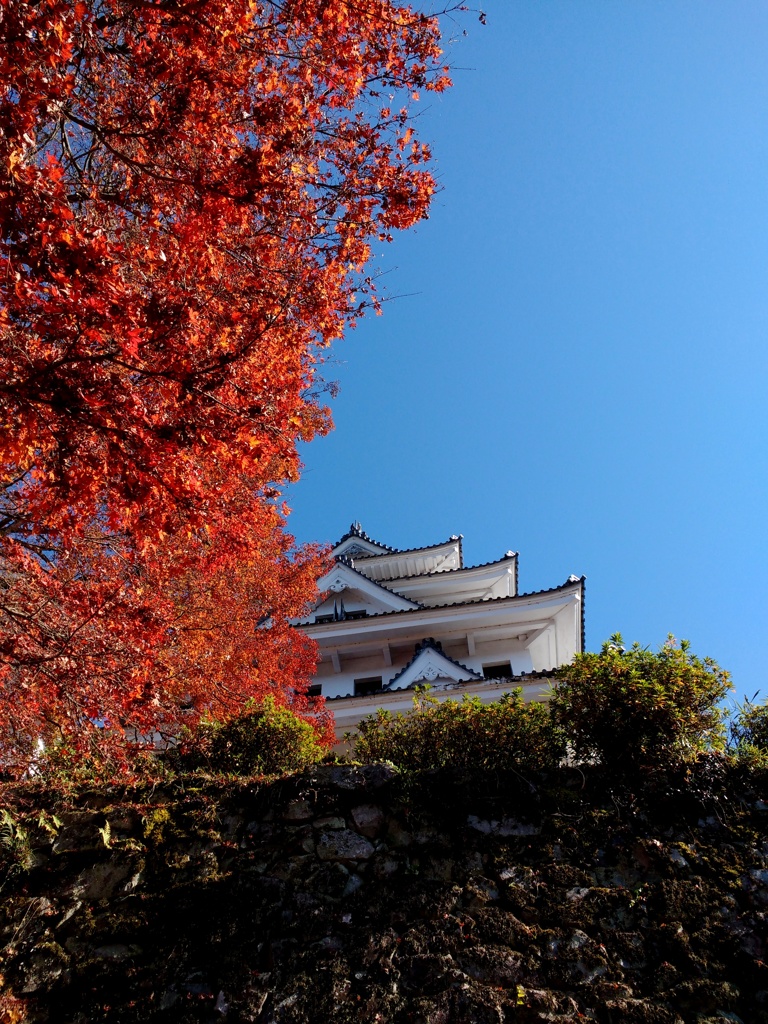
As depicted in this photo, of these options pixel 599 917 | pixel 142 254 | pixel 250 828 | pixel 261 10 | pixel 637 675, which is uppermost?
pixel 261 10

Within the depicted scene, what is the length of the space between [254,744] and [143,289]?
5.43 meters

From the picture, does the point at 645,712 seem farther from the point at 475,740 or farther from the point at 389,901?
the point at 389,901

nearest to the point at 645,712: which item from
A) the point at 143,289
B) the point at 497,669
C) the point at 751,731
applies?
the point at 751,731

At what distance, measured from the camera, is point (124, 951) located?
552 centimetres

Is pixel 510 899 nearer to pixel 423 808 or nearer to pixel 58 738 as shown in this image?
pixel 423 808

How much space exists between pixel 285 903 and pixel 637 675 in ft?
13.5

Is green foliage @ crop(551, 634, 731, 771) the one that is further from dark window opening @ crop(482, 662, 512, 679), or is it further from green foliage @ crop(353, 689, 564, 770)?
dark window opening @ crop(482, 662, 512, 679)

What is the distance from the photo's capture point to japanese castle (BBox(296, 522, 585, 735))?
50.1 feet

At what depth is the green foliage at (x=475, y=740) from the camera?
6.85 m

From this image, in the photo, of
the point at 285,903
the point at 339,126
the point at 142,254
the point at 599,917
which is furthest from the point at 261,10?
the point at 599,917

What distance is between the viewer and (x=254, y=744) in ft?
26.7

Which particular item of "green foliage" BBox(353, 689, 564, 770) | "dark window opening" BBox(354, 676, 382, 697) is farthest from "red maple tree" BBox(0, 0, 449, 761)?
"dark window opening" BBox(354, 676, 382, 697)

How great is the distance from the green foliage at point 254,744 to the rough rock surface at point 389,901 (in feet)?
3.17

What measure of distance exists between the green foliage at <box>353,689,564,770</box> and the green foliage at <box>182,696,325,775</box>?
3.77ft
